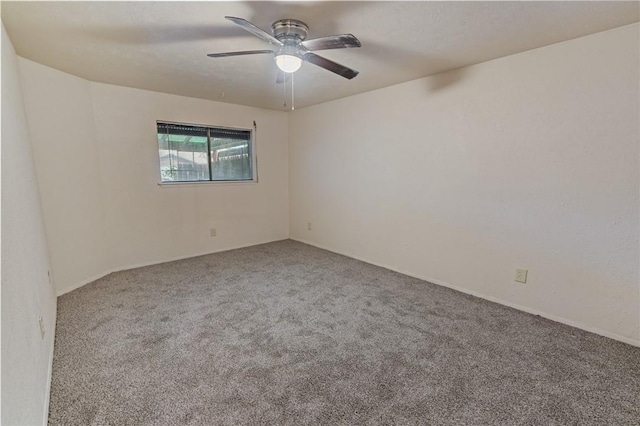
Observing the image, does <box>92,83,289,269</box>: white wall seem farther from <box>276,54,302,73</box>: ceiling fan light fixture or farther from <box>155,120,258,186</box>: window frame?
<box>276,54,302,73</box>: ceiling fan light fixture

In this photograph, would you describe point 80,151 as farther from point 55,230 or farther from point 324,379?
point 324,379

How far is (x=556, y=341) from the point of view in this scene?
207 centimetres

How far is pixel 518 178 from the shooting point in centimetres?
246

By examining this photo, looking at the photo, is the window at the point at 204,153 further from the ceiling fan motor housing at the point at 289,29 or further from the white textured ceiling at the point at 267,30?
the ceiling fan motor housing at the point at 289,29

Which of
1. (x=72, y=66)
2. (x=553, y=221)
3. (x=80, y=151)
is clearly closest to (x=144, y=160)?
(x=80, y=151)

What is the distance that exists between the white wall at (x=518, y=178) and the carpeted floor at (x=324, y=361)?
30cm

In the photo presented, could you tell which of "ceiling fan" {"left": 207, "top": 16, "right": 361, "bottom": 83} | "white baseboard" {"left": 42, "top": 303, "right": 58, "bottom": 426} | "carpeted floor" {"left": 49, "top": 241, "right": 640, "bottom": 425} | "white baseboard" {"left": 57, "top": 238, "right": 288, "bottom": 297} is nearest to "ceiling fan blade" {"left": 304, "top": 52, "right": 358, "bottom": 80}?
"ceiling fan" {"left": 207, "top": 16, "right": 361, "bottom": 83}

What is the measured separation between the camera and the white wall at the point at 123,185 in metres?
2.70

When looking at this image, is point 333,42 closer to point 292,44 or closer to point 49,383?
point 292,44

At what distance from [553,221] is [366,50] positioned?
202 cm

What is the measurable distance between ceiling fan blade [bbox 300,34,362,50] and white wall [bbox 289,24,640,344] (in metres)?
1.56

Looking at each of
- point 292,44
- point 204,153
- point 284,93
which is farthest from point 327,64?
point 204,153

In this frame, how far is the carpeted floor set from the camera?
1.48 metres

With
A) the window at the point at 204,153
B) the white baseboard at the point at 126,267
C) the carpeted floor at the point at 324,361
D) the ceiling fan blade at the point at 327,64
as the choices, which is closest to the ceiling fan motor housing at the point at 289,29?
the ceiling fan blade at the point at 327,64
